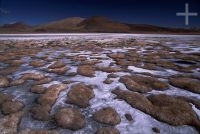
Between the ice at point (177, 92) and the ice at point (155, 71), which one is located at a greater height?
the ice at point (155, 71)

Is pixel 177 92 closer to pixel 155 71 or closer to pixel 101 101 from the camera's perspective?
pixel 101 101

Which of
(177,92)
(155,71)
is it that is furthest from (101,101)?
(155,71)

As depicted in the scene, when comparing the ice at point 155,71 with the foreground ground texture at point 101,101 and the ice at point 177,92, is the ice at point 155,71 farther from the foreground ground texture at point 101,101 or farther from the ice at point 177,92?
the ice at point 177,92

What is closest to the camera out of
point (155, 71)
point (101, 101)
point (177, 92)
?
point (101, 101)

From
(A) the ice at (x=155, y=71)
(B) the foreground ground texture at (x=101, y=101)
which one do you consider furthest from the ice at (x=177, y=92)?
(A) the ice at (x=155, y=71)

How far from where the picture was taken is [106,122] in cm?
844

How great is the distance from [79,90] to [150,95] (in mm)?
3327

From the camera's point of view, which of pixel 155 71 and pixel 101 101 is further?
pixel 155 71

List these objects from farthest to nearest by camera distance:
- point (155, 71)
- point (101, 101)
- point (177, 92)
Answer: point (155, 71) < point (177, 92) < point (101, 101)

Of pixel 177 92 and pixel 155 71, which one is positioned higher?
pixel 155 71

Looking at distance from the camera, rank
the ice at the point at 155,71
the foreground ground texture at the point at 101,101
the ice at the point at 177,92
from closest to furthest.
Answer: the foreground ground texture at the point at 101,101
the ice at the point at 177,92
the ice at the point at 155,71

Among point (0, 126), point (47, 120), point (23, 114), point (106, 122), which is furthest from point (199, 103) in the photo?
point (0, 126)

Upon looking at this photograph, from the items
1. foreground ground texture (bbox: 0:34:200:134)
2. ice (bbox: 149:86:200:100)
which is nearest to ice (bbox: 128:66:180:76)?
foreground ground texture (bbox: 0:34:200:134)

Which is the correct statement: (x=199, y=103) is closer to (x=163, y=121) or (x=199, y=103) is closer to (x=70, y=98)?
(x=163, y=121)
